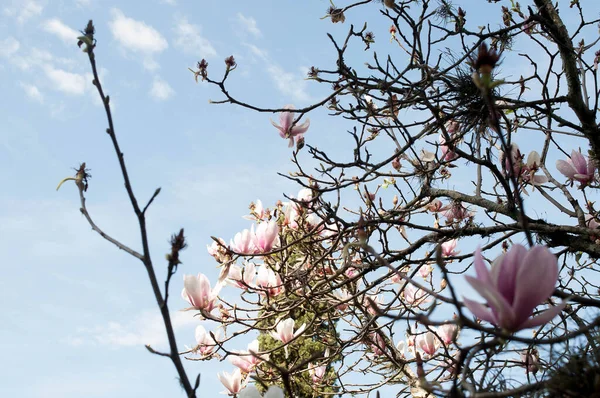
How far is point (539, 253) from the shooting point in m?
0.82

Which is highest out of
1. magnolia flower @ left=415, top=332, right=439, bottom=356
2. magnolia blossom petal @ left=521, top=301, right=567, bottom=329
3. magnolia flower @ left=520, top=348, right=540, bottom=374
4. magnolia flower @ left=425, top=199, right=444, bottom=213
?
magnolia flower @ left=425, top=199, right=444, bottom=213

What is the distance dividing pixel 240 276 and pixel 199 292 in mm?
502

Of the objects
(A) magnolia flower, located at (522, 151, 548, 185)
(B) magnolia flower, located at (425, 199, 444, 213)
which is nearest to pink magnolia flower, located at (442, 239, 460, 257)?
(B) magnolia flower, located at (425, 199, 444, 213)

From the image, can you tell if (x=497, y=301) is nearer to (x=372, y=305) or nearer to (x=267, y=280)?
(x=372, y=305)

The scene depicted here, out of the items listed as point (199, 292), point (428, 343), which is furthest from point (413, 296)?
point (199, 292)

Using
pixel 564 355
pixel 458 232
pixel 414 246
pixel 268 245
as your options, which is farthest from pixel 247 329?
pixel 564 355

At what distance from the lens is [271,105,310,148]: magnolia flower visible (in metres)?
2.86

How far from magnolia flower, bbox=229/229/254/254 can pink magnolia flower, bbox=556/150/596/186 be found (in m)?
1.58

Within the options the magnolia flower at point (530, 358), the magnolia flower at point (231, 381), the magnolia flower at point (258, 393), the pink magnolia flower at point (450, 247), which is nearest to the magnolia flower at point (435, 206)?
the pink magnolia flower at point (450, 247)

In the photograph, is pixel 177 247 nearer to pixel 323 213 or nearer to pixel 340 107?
pixel 323 213

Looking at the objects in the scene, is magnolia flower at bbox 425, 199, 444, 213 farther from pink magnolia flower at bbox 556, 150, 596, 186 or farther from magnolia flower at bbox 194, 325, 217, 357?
magnolia flower at bbox 194, 325, 217, 357

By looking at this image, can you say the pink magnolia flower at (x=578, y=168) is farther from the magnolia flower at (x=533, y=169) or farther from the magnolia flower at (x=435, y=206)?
the magnolia flower at (x=435, y=206)

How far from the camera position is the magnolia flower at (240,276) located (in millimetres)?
2791

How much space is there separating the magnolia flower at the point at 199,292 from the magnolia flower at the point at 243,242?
32 centimetres
